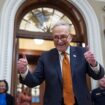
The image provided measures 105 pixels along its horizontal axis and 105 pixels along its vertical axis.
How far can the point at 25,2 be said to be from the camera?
16.8ft

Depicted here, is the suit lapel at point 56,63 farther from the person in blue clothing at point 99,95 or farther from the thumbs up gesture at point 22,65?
the person in blue clothing at point 99,95

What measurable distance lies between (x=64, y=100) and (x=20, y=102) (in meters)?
2.70

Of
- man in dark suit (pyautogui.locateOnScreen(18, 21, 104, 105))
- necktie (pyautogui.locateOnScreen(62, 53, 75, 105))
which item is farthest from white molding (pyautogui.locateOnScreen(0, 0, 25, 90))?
necktie (pyautogui.locateOnScreen(62, 53, 75, 105))

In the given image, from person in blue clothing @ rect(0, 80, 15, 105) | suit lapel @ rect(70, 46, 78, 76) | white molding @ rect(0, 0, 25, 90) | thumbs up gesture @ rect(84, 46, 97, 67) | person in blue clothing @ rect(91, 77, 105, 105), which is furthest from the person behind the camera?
white molding @ rect(0, 0, 25, 90)

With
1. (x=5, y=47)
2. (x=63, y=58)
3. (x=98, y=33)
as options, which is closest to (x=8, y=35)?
(x=5, y=47)

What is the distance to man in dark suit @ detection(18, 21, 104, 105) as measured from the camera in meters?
1.62

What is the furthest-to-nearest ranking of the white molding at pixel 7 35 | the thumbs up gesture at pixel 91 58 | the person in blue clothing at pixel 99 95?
the white molding at pixel 7 35, the person in blue clothing at pixel 99 95, the thumbs up gesture at pixel 91 58

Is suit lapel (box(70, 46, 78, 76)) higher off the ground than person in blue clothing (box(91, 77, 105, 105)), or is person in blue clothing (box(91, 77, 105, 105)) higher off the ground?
suit lapel (box(70, 46, 78, 76))

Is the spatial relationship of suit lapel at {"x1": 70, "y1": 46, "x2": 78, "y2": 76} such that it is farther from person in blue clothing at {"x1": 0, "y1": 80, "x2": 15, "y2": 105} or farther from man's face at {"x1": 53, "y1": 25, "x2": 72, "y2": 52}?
person in blue clothing at {"x1": 0, "y1": 80, "x2": 15, "y2": 105}

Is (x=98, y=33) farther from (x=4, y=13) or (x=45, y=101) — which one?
(x=45, y=101)

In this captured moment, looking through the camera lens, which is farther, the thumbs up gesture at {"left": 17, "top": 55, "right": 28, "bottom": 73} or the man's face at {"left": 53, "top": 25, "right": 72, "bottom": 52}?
the man's face at {"left": 53, "top": 25, "right": 72, "bottom": 52}

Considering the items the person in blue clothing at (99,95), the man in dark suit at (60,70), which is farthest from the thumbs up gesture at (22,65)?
the person in blue clothing at (99,95)

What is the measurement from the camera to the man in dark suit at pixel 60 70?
162 cm

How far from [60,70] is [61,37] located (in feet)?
0.74
